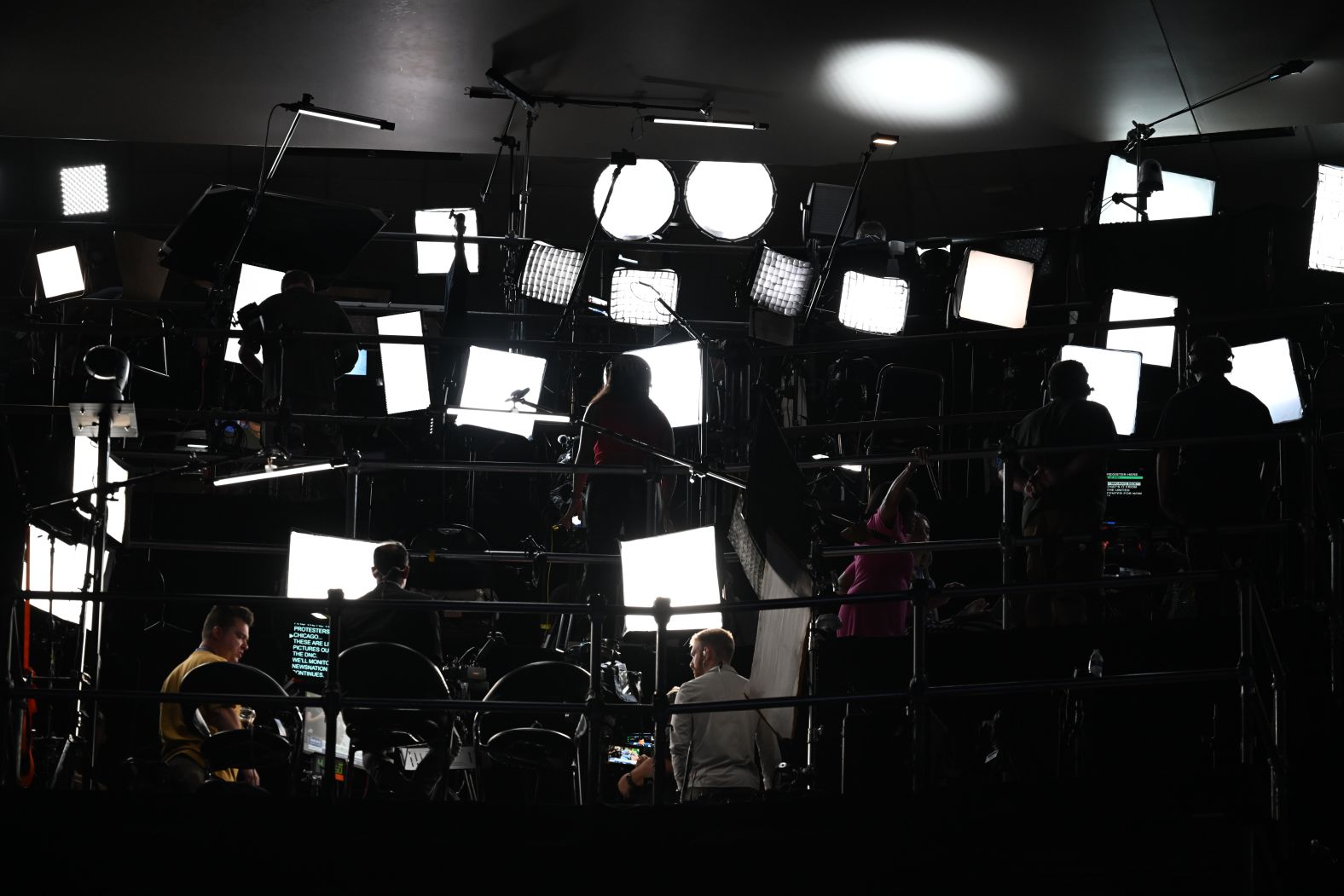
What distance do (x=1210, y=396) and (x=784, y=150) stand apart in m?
3.79

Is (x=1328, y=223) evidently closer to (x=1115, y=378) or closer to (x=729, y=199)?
(x=1115, y=378)

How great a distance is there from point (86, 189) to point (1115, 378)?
379 inches

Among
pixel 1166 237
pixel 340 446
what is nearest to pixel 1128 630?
pixel 1166 237

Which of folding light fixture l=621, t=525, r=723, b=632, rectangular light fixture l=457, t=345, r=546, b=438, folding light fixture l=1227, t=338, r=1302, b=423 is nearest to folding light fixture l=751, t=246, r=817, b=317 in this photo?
rectangular light fixture l=457, t=345, r=546, b=438

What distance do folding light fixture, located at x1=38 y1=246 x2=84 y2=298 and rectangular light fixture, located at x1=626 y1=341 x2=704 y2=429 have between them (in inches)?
207

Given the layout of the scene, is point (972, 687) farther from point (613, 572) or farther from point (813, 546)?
point (613, 572)

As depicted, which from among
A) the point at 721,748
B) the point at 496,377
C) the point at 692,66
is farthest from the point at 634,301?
the point at 721,748

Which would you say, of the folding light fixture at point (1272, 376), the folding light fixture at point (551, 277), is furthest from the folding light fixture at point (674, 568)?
the folding light fixture at point (551, 277)

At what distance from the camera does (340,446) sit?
7531 millimetres

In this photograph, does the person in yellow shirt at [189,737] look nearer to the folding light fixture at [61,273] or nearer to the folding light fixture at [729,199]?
the folding light fixture at [729,199]

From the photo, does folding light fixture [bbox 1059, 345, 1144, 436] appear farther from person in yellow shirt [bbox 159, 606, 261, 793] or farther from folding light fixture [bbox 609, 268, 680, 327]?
person in yellow shirt [bbox 159, 606, 261, 793]

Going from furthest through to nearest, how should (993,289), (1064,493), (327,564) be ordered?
(993,289)
(327,564)
(1064,493)

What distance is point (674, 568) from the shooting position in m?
6.66

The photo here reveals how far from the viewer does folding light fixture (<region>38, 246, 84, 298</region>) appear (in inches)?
437
